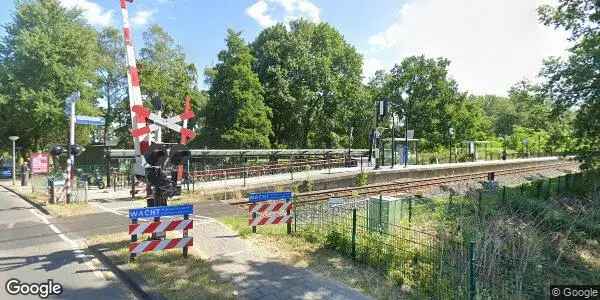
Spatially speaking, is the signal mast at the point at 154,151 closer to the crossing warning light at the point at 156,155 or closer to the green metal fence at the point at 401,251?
the crossing warning light at the point at 156,155

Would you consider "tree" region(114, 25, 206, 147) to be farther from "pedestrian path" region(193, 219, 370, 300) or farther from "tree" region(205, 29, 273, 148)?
"pedestrian path" region(193, 219, 370, 300)

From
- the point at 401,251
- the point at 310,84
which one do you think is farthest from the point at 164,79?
the point at 401,251

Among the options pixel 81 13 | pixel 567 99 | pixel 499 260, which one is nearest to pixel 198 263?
pixel 499 260

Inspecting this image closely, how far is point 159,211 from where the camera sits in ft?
25.5

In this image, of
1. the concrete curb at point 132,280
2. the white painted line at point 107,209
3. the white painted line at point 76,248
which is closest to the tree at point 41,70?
the white painted line at point 107,209

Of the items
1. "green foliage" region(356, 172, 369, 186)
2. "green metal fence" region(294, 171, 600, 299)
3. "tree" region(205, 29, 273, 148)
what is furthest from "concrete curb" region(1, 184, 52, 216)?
"green foliage" region(356, 172, 369, 186)

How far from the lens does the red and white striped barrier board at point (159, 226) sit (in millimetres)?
7490

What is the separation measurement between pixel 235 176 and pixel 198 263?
1981 centimetres

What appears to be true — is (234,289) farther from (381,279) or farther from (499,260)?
(499,260)

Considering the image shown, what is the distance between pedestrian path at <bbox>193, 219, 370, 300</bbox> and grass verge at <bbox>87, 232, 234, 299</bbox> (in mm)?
258

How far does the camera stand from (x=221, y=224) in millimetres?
11547

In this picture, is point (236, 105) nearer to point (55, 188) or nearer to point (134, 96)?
point (55, 188)

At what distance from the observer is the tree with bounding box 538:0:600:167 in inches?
627

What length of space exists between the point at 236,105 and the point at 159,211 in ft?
98.8
